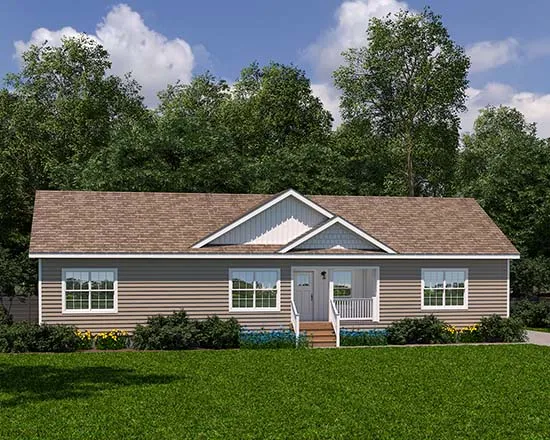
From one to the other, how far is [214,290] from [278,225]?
3.75 m

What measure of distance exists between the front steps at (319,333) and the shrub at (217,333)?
2998mm

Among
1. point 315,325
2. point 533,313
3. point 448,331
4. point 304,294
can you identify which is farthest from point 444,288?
point 533,313

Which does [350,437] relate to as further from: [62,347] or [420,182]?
[420,182]

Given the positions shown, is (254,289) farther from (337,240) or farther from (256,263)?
(337,240)

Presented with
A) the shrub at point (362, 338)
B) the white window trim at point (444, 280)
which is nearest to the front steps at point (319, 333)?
the shrub at point (362, 338)

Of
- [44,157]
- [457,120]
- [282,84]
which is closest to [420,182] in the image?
[457,120]

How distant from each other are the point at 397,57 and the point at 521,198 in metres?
14.7

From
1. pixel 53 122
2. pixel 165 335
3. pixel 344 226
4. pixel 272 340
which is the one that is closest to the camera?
pixel 165 335

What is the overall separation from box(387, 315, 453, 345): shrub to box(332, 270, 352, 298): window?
9.78 ft

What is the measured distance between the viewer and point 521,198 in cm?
4134

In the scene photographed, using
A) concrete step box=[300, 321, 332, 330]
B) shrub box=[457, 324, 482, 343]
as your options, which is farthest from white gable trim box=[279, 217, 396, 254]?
shrub box=[457, 324, 482, 343]

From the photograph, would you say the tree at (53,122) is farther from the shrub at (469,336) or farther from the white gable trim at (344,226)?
the shrub at (469,336)

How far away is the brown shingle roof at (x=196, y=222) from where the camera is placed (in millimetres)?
28391

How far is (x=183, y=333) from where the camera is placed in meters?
26.7
